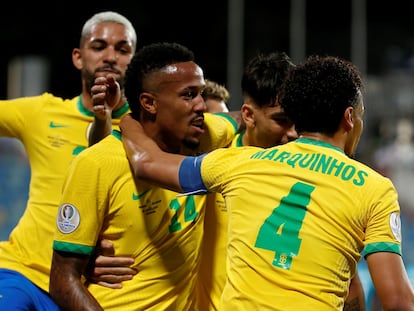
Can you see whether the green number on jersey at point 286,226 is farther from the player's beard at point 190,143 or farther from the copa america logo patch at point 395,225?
the player's beard at point 190,143

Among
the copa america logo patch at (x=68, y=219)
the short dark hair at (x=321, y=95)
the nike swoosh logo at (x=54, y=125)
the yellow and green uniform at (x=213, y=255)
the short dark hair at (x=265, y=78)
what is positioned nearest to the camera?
the short dark hair at (x=321, y=95)

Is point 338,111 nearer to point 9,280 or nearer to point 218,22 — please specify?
point 9,280

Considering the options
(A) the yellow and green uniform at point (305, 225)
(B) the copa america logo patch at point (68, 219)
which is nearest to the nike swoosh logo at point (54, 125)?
(B) the copa america logo patch at point (68, 219)

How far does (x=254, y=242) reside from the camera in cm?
271

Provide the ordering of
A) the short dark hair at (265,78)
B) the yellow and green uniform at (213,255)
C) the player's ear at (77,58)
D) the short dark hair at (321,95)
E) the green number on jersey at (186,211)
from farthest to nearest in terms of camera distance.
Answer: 1. the player's ear at (77,58)
2. the short dark hair at (265,78)
3. the yellow and green uniform at (213,255)
4. the green number on jersey at (186,211)
5. the short dark hair at (321,95)

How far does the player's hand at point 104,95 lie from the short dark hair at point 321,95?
0.77 metres

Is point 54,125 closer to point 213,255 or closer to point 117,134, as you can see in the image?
point 117,134

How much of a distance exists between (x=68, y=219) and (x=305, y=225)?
2.84 feet

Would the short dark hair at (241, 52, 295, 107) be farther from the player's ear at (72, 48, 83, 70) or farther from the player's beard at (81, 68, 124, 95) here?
the player's ear at (72, 48, 83, 70)

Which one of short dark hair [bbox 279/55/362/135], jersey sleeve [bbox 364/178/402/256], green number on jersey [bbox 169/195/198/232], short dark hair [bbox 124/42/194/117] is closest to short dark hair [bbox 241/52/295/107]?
short dark hair [bbox 124/42/194/117]

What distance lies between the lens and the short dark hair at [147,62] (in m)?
3.25

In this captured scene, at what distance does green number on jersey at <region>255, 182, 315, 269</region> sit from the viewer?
2.66 m

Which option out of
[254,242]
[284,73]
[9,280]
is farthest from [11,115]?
[254,242]

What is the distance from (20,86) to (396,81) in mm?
6744
